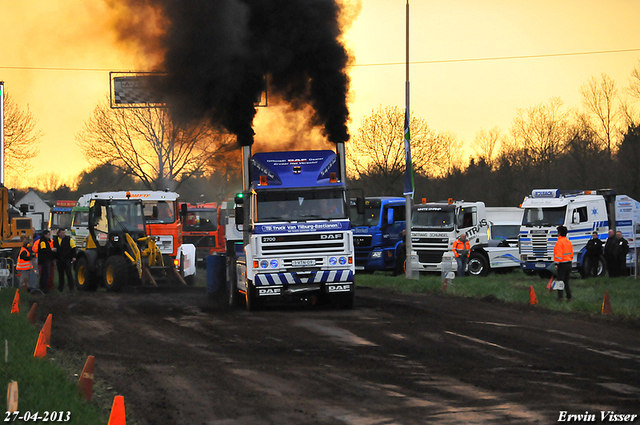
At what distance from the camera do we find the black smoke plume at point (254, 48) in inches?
818

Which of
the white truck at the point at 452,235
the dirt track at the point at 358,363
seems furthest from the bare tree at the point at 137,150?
the dirt track at the point at 358,363

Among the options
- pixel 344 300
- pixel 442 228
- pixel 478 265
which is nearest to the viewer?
pixel 344 300

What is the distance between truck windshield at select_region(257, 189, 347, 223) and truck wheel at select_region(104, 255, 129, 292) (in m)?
7.83

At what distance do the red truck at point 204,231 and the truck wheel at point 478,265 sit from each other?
42.8 ft

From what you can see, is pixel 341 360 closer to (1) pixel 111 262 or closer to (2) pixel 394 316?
(2) pixel 394 316

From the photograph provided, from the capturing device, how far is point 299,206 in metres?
16.2

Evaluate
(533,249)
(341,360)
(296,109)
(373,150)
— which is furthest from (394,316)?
(373,150)

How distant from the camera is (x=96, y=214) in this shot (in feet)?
76.8

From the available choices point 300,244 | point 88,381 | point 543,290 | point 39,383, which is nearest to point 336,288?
point 300,244

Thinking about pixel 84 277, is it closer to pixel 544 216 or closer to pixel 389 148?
pixel 544 216

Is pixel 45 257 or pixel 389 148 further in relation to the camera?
pixel 389 148

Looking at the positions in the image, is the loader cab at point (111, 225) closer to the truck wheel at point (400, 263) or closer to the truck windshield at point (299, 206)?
the truck windshield at point (299, 206)

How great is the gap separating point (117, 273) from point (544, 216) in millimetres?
15058

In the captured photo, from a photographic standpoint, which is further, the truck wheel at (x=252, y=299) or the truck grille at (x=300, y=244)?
the truck wheel at (x=252, y=299)
